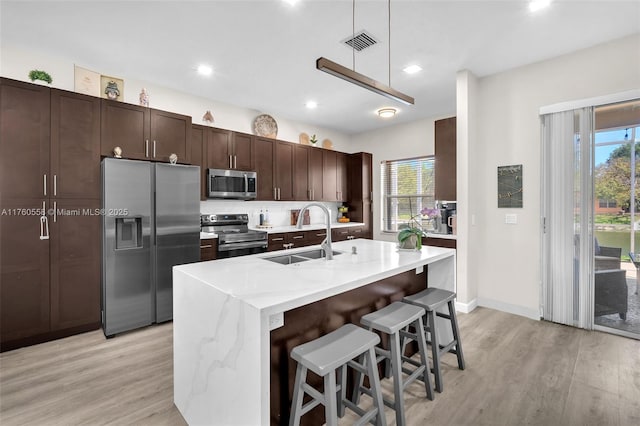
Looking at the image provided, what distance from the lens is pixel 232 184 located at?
14.2 feet

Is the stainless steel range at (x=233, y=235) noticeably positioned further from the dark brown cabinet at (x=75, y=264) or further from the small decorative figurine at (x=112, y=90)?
the small decorative figurine at (x=112, y=90)

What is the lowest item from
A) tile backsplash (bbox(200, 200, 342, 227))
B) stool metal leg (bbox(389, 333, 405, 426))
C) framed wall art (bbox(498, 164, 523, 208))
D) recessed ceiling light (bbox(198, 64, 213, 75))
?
stool metal leg (bbox(389, 333, 405, 426))

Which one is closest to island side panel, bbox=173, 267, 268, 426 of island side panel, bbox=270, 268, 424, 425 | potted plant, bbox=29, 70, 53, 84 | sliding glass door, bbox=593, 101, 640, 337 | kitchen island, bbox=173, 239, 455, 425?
kitchen island, bbox=173, 239, 455, 425

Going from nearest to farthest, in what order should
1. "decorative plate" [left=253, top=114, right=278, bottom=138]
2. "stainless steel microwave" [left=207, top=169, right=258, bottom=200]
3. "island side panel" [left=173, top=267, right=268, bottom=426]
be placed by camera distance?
"island side panel" [left=173, top=267, right=268, bottom=426] → "stainless steel microwave" [left=207, top=169, right=258, bottom=200] → "decorative plate" [left=253, top=114, right=278, bottom=138]

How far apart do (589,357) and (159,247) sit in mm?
4186

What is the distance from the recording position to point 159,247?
334 cm

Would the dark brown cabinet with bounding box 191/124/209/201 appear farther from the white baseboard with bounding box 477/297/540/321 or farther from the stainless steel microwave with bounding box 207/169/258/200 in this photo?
the white baseboard with bounding box 477/297/540/321

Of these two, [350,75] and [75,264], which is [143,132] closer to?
[75,264]

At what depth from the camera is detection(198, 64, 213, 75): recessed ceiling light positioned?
132 inches

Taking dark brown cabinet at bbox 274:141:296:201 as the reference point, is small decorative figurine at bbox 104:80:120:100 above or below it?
above

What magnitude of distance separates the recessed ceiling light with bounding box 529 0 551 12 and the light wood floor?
9.25 feet

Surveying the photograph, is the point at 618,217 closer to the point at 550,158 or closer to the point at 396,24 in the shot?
the point at 550,158

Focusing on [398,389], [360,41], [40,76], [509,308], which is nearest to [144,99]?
[40,76]

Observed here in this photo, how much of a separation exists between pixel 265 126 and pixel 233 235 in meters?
2.00
